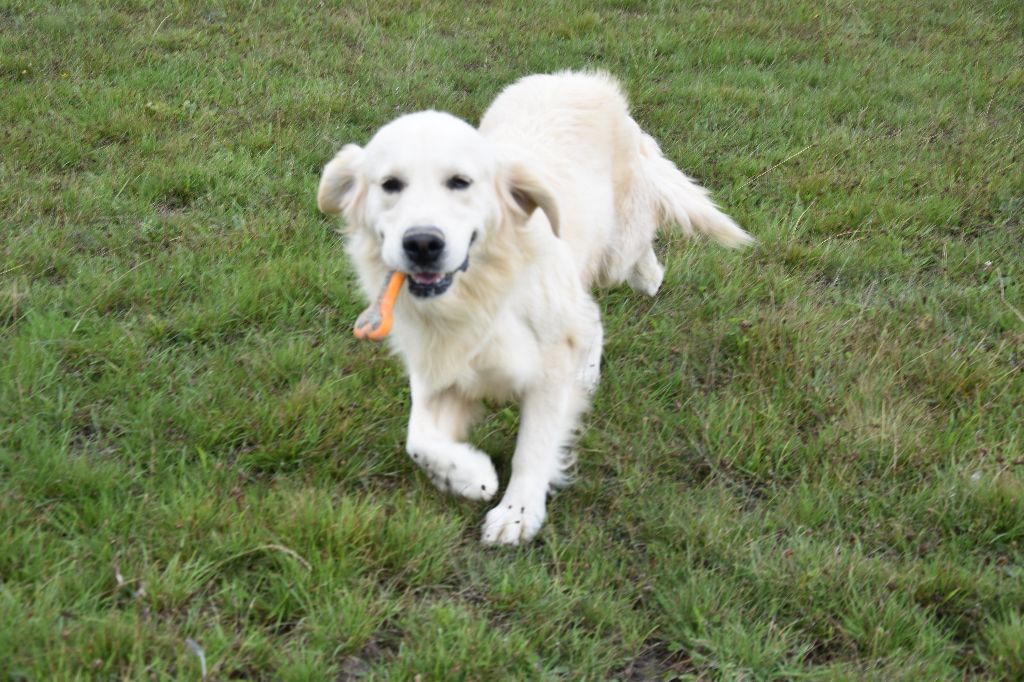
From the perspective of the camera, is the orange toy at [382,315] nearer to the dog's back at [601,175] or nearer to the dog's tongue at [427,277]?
the dog's tongue at [427,277]

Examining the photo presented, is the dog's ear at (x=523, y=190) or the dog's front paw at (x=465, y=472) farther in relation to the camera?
the dog's ear at (x=523, y=190)

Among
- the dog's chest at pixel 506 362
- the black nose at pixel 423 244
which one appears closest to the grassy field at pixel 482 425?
the dog's chest at pixel 506 362

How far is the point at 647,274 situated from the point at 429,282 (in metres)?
1.85

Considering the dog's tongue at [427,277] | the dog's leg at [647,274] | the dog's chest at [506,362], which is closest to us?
the dog's tongue at [427,277]

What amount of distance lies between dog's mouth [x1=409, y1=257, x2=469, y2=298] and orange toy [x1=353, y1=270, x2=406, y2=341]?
0.08 meters

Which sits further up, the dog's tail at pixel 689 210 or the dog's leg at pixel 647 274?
the dog's tail at pixel 689 210

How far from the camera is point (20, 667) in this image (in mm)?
2234

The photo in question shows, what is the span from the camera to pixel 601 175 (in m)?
4.21

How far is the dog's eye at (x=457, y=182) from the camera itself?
3.01 m

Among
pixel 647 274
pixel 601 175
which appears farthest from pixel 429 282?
pixel 647 274

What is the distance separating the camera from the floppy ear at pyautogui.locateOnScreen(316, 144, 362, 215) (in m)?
3.31

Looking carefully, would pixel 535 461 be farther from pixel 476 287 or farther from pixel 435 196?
pixel 435 196

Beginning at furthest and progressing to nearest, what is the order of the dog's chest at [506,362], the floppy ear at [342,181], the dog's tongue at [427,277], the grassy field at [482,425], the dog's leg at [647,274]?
the dog's leg at [647,274], the floppy ear at [342,181], the dog's chest at [506,362], the dog's tongue at [427,277], the grassy field at [482,425]

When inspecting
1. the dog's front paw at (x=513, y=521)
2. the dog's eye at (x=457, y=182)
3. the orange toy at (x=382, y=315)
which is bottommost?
the dog's front paw at (x=513, y=521)
